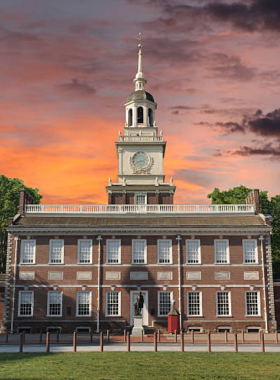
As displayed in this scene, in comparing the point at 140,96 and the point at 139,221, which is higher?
the point at 140,96

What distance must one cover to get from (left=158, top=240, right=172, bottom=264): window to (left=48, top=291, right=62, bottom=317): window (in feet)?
29.1

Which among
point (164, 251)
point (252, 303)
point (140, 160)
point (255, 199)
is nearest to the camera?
point (252, 303)

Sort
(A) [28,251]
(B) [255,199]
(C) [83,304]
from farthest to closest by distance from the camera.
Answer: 1. (B) [255,199]
2. (A) [28,251]
3. (C) [83,304]

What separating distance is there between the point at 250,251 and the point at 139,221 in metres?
9.81

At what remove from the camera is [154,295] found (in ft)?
129

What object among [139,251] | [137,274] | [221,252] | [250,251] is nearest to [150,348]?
[137,274]

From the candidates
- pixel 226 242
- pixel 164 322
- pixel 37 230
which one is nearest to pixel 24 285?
pixel 37 230

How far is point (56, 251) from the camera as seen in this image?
1588 inches

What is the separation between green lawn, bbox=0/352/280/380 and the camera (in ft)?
56.8

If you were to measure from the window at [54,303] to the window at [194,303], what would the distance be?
10652mm

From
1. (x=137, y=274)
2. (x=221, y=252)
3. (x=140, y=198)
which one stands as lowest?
(x=137, y=274)

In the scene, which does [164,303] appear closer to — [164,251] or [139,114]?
[164,251]

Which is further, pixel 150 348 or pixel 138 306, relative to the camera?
pixel 138 306

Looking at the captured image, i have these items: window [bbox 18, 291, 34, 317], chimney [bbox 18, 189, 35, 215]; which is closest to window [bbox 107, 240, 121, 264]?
window [bbox 18, 291, 34, 317]
